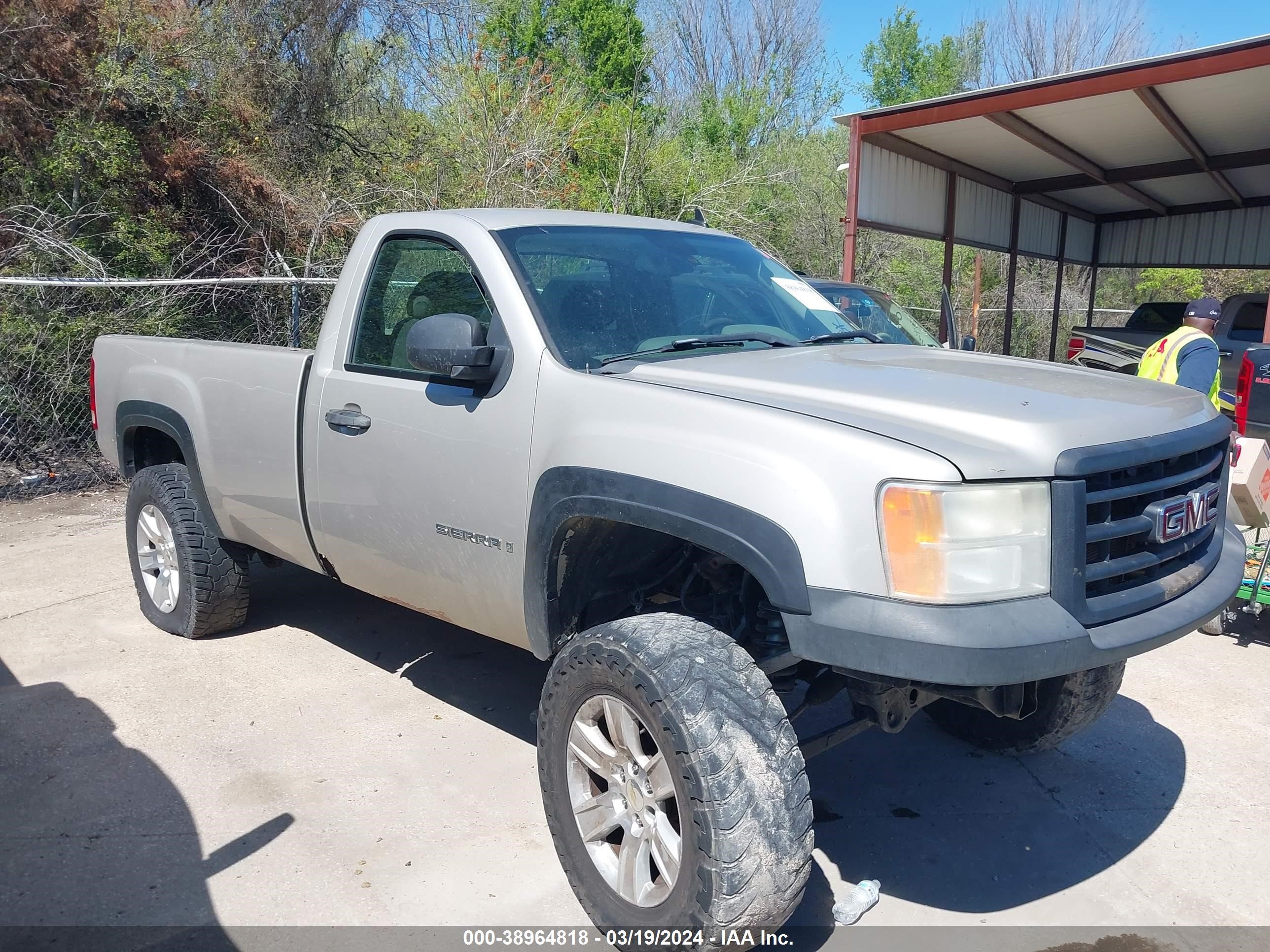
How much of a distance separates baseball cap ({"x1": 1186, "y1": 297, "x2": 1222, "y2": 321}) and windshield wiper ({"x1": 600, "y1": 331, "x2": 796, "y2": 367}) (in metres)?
4.67

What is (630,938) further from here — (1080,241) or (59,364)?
(1080,241)

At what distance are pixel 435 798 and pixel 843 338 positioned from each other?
7.61 feet

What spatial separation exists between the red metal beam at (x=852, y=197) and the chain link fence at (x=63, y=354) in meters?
6.06

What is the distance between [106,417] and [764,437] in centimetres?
424

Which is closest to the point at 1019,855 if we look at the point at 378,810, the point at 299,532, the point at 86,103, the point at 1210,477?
the point at 1210,477

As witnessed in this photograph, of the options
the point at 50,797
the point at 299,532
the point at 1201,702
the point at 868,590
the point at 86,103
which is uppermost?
the point at 86,103

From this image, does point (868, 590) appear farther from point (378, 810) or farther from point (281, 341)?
point (281, 341)

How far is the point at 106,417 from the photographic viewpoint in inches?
217

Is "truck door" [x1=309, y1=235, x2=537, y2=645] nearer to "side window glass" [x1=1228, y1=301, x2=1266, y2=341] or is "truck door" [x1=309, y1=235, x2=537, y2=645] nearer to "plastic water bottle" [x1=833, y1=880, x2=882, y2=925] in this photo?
"plastic water bottle" [x1=833, y1=880, x2=882, y2=925]

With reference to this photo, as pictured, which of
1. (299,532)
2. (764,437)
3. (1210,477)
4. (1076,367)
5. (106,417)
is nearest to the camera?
(764,437)

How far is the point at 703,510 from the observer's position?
2697 millimetres

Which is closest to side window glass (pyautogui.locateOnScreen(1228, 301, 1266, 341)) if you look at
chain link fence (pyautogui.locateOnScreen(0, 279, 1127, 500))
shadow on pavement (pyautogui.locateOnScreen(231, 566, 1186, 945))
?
shadow on pavement (pyautogui.locateOnScreen(231, 566, 1186, 945))

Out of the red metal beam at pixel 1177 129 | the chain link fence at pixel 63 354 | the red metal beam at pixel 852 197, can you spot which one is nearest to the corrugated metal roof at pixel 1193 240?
the red metal beam at pixel 1177 129

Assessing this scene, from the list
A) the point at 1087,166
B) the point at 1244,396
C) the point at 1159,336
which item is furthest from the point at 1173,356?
the point at 1159,336
